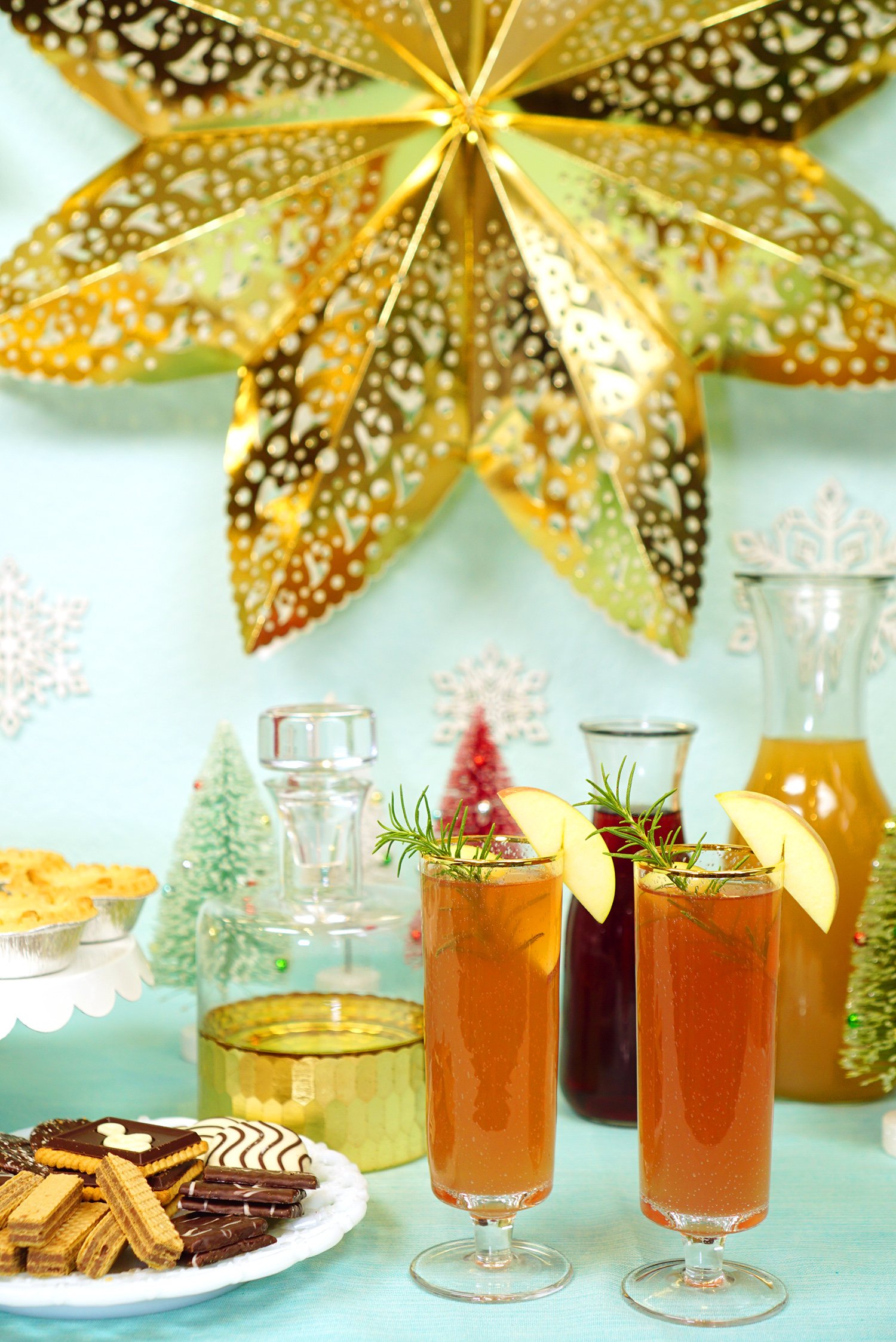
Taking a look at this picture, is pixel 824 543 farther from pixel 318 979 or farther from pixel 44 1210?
pixel 44 1210

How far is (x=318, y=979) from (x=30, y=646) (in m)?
0.58

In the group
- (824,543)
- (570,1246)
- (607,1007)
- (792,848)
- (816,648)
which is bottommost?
(570,1246)

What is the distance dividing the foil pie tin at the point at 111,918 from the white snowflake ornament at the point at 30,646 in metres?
0.46

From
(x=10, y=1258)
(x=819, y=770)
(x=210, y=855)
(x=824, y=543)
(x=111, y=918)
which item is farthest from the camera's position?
(x=824, y=543)

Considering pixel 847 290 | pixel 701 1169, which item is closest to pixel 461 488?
pixel 847 290

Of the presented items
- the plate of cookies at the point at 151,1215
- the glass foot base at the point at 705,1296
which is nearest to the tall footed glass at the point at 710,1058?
the glass foot base at the point at 705,1296

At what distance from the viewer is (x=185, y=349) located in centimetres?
135

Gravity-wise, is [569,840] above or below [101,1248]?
above

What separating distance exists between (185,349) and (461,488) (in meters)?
0.33

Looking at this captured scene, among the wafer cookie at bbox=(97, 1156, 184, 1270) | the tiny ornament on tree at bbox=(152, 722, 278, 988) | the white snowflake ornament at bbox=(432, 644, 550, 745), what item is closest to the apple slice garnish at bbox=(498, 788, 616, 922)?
the wafer cookie at bbox=(97, 1156, 184, 1270)

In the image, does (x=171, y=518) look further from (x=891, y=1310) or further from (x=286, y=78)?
(x=891, y=1310)

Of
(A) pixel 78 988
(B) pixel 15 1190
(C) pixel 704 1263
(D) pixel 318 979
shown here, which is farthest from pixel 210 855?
(C) pixel 704 1263

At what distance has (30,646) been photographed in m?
1.46

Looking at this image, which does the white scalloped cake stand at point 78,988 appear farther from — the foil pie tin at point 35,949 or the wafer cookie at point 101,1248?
the wafer cookie at point 101,1248
